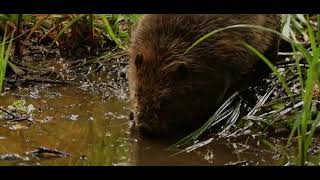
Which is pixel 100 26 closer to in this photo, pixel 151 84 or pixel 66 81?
pixel 66 81

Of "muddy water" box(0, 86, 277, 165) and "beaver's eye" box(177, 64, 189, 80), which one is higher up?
"beaver's eye" box(177, 64, 189, 80)

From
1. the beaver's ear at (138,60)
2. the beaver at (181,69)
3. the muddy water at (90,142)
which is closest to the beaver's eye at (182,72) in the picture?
the beaver at (181,69)

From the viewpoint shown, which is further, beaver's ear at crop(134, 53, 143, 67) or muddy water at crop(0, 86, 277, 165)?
beaver's ear at crop(134, 53, 143, 67)

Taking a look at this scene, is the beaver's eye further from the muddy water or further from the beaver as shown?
the muddy water

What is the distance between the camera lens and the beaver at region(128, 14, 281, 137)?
12.5 ft

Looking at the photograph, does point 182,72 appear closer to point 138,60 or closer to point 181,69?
point 181,69

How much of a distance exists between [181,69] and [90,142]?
0.82 meters

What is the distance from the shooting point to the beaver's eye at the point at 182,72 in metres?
3.86

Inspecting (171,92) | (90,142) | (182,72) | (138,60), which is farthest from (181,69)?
(90,142)

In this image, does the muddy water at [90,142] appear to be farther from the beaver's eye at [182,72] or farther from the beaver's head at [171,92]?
the beaver's eye at [182,72]

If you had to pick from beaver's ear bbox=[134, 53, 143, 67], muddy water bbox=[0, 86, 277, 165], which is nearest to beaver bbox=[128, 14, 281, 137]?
beaver's ear bbox=[134, 53, 143, 67]

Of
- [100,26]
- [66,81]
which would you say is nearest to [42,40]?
[100,26]

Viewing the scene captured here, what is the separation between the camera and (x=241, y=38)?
4215mm
